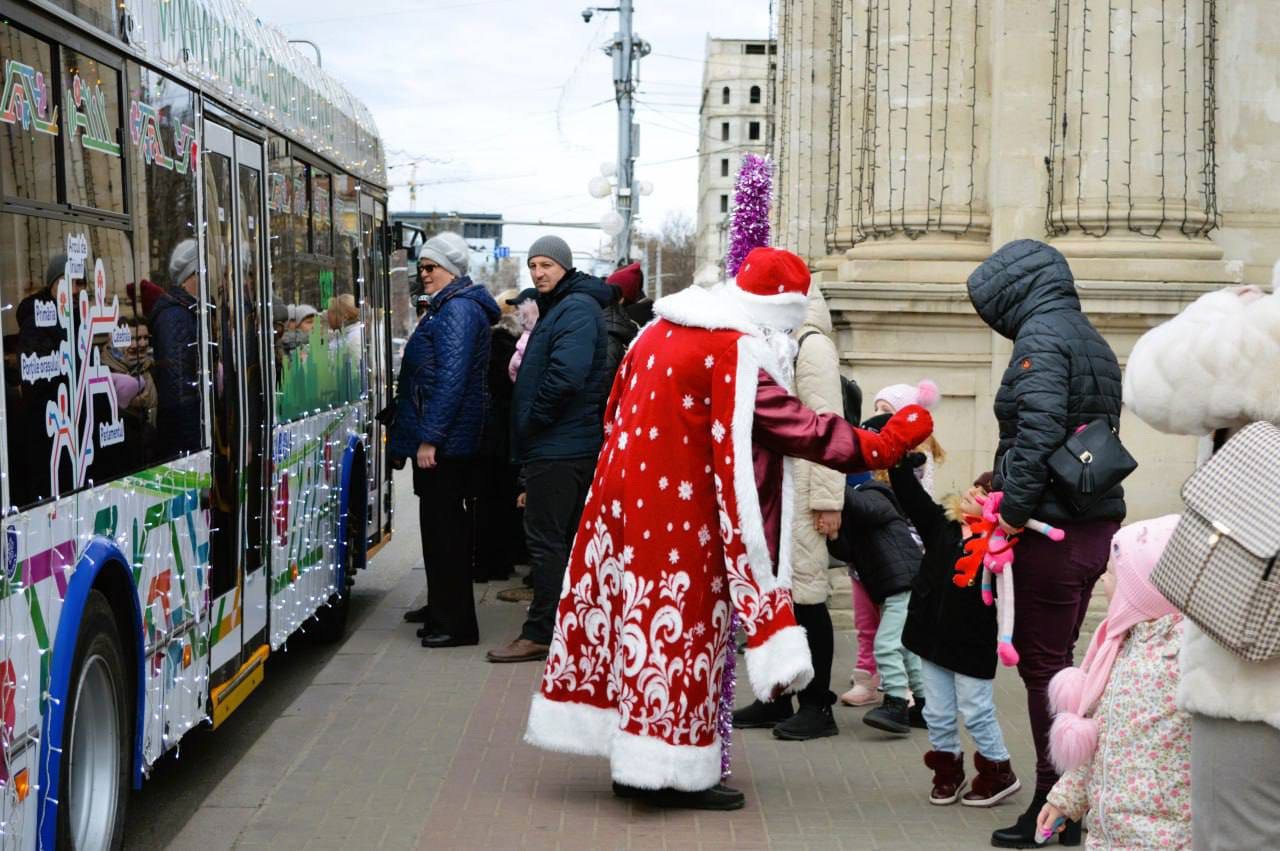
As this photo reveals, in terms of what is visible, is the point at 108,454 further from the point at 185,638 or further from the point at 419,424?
the point at 419,424

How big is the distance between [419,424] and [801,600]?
291cm

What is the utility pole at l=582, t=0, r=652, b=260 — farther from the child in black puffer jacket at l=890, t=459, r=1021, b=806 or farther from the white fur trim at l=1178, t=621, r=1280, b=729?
the white fur trim at l=1178, t=621, r=1280, b=729

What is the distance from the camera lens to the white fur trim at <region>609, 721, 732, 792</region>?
613 cm

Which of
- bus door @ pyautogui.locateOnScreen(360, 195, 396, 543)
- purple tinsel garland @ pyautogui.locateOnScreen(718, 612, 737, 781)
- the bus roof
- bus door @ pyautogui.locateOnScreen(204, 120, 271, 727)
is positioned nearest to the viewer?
the bus roof

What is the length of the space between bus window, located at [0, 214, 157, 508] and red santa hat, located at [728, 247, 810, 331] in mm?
2018

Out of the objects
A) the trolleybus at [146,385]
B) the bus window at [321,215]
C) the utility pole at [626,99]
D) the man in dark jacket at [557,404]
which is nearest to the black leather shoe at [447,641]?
the man in dark jacket at [557,404]

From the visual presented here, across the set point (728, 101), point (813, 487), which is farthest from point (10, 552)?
point (728, 101)

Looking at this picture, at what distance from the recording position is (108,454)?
16.8 ft

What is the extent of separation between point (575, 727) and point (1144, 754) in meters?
2.99

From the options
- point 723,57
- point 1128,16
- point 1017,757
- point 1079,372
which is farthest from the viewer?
point 723,57

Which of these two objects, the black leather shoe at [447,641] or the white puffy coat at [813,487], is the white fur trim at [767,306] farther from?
the black leather shoe at [447,641]

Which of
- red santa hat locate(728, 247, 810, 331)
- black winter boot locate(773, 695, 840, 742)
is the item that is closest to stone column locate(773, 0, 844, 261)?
black winter boot locate(773, 695, 840, 742)

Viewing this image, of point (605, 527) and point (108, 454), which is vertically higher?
point (108, 454)

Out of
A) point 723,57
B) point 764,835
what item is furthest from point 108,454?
point 723,57
